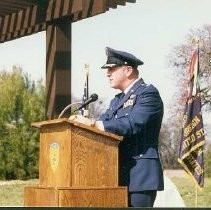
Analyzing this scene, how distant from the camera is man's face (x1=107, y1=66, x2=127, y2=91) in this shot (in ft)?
11.0

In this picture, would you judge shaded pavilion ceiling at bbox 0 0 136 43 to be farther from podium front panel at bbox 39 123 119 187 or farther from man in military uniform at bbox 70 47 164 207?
podium front panel at bbox 39 123 119 187

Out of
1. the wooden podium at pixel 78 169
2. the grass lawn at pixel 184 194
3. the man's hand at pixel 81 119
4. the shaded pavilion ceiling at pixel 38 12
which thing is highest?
the shaded pavilion ceiling at pixel 38 12

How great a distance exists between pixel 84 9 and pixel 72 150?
2579 millimetres

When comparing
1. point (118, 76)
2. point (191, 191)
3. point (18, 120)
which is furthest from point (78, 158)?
point (191, 191)

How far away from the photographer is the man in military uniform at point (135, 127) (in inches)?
127

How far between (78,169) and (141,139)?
0.52 meters

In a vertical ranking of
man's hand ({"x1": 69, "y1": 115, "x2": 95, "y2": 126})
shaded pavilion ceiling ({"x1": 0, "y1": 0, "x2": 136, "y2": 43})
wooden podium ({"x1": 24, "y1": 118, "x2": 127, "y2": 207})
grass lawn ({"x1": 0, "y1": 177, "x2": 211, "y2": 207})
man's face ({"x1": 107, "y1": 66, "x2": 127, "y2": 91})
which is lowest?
grass lawn ({"x1": 0, "y1": 177, "x2": 211, "y2": 207})

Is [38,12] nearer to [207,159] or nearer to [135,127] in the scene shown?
[207,159]

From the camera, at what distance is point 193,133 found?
260 inches

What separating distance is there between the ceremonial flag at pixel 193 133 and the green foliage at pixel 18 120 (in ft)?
5.42

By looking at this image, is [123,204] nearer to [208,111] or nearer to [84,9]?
[84,9]

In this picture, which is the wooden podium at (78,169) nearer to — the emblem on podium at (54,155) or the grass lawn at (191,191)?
the emblem on podium at (54,155)

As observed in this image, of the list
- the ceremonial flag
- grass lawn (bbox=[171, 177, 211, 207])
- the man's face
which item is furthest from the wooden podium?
grass lawn (bbox=[171, 177, 211, 207])

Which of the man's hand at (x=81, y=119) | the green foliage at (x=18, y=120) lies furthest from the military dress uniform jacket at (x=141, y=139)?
the green foliage at (x=18, y=120)
